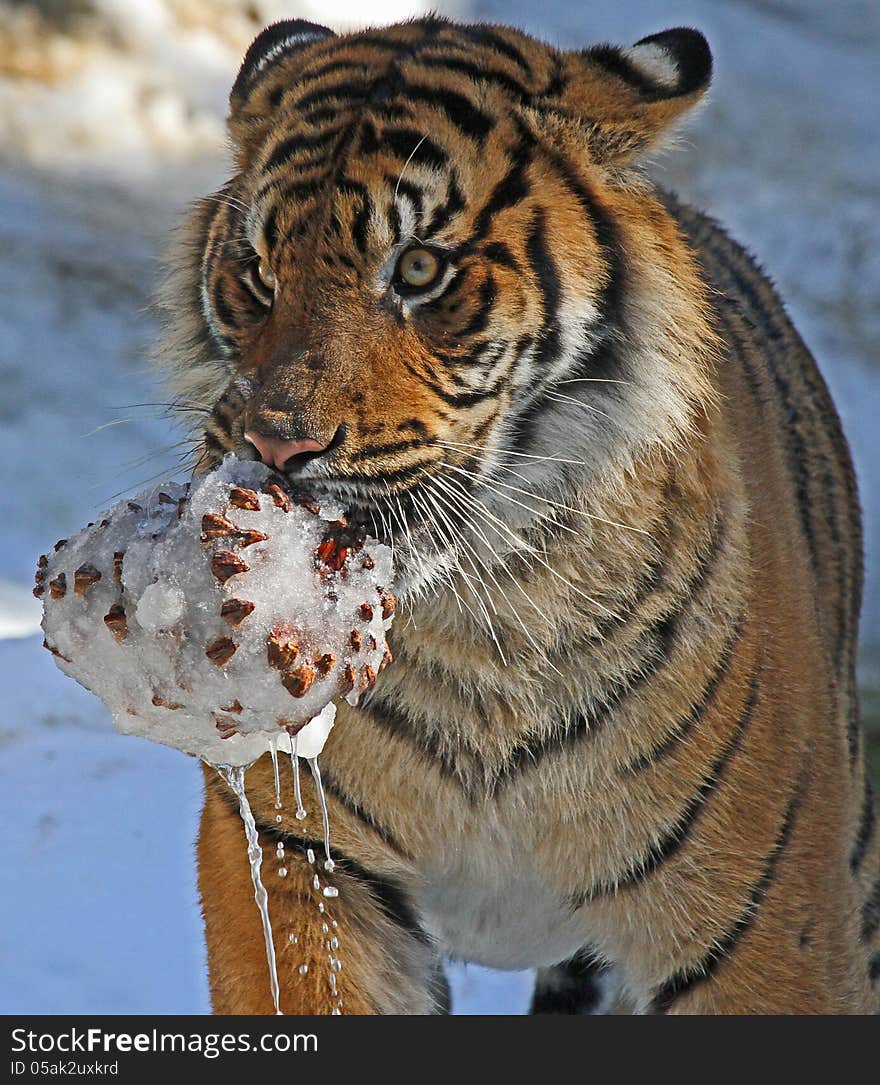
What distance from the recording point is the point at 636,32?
4.88 m

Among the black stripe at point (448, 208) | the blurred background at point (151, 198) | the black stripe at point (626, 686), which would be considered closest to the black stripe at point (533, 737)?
the black stripe at point (626, 686)

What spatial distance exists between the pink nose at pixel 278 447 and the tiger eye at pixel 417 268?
21 cm

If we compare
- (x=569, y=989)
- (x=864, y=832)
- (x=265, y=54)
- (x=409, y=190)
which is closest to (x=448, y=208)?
(x=409, y=190)

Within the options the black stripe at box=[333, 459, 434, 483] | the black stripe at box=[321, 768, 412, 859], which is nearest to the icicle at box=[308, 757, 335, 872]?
the black stripe at box=[321, 768, 412, 859]

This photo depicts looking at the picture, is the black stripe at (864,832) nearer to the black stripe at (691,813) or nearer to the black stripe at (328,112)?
the black stripe at (691,813)

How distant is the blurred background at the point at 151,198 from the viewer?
3.57 meters

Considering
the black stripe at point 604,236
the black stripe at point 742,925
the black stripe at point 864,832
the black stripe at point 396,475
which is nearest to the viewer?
the black stripe at point 396,475

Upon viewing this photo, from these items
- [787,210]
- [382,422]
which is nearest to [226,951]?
[382,422]

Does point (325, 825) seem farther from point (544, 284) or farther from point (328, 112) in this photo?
point (328, 112)

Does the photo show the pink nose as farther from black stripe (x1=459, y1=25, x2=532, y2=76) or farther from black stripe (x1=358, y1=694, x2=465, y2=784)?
black stripe (x1=459, y1=25, x2=532, y2=76)

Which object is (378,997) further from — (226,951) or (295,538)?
(295,538)

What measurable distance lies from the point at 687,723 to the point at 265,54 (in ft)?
3.04

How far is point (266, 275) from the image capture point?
1364mm
